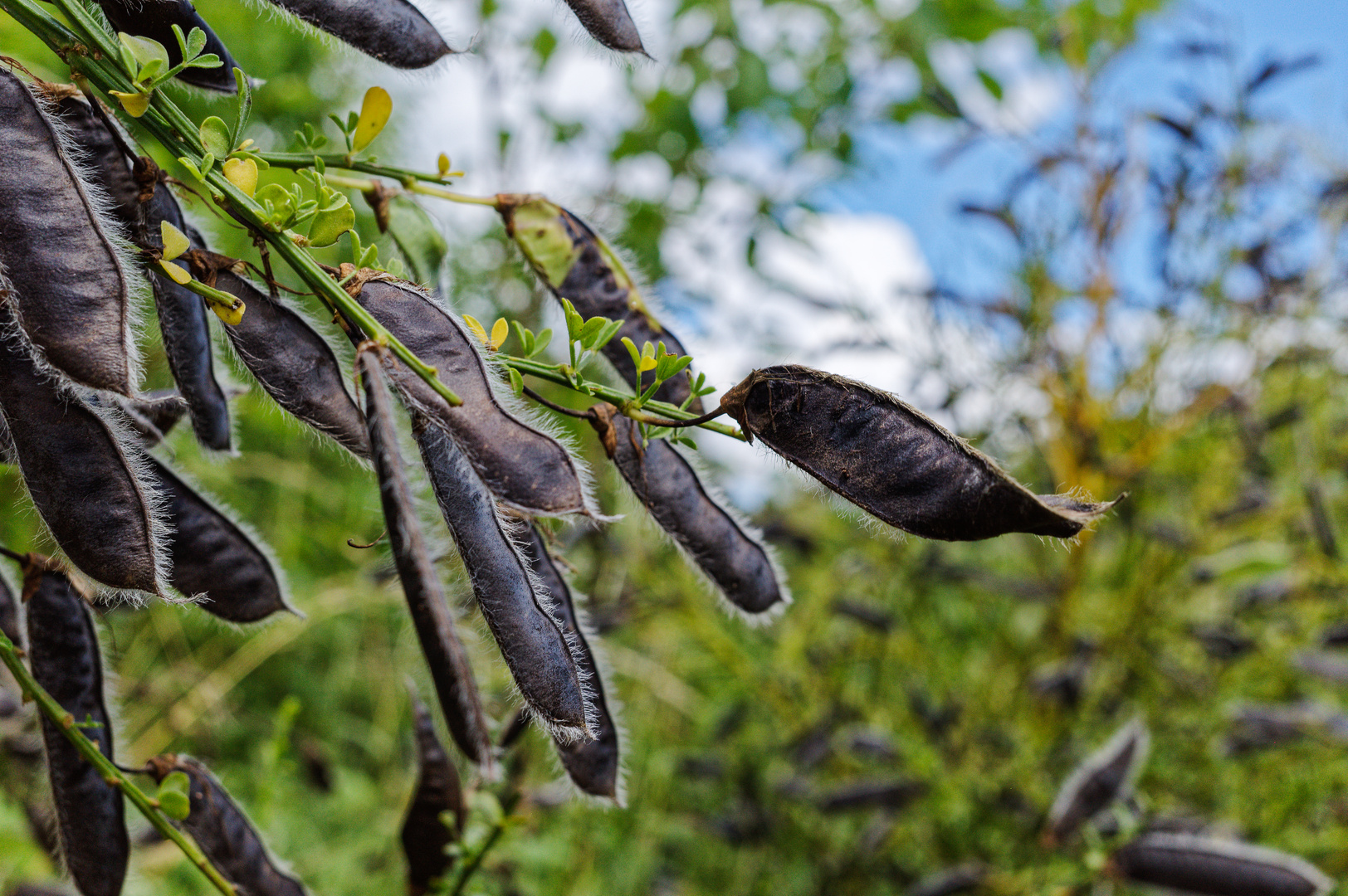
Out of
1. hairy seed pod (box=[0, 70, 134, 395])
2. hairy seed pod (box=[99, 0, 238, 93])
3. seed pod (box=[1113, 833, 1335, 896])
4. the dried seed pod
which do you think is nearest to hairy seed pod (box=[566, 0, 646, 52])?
hairy seed pod (box=[99, 0, 238, 93])

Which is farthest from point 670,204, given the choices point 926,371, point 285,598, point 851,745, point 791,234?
point 285,598

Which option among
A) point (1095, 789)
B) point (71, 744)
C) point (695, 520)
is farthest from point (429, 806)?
point (1095, 789)

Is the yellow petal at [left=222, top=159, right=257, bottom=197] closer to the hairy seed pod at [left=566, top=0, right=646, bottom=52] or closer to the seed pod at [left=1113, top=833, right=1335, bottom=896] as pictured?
the hairy seed pod at [left=566, top=0, right=646, bottom=52]

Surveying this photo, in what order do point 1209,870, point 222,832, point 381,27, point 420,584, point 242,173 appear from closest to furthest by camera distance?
1. point 420,584
2. point 242,173
3. point 381,27
4. point 222,832
5. point 1209,870

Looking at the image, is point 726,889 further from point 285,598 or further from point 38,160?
point 38,160

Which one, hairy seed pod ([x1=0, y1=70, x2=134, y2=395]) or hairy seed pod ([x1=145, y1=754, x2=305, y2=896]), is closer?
hairy seed pod ([x1=0, y1=70, x2=134, y2=395])

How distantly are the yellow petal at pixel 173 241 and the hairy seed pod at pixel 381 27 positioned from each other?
0.64 ft

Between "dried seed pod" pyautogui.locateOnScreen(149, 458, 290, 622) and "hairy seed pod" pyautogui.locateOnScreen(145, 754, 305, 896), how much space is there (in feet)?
0.47

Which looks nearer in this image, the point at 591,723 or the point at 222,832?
the point at 591,723

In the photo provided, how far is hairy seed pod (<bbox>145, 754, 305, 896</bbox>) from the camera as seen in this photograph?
75cm

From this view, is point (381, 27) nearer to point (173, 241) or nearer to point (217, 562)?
point (173, 241)

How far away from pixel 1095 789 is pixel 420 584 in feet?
4.34

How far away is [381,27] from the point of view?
25.8 inches

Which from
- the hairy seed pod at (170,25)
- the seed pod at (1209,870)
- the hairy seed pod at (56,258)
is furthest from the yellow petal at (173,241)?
the seed pod at (1209,870)
